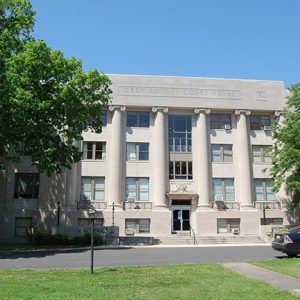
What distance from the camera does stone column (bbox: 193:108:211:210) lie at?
123 feet

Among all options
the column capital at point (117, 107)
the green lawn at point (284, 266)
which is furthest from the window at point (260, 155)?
the green lawn at point (284, 266)

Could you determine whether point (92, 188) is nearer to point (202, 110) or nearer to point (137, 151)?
point (137, 151)

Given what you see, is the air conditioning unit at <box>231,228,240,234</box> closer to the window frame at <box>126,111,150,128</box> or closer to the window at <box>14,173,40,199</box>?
the window frame at <box>126,111,150,128</box>

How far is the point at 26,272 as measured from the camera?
528 inches

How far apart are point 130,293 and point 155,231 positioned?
2677 centimetres

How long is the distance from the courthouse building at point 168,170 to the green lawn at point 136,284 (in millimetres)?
22396

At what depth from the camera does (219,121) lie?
131 feet

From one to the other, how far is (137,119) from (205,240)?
12.8 m

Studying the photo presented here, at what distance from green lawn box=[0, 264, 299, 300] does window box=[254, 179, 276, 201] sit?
85.4ft

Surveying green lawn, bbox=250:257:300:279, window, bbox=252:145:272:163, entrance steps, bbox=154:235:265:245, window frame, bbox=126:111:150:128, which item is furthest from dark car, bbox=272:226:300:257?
window frame, bbox=126:111:150:128

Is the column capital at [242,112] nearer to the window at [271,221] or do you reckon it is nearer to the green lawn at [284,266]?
the window at [271,221]

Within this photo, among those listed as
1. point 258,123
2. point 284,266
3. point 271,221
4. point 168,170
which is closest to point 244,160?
point 258,123

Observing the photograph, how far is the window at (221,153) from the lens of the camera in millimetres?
39031

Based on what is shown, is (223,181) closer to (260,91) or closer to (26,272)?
(260,91)
